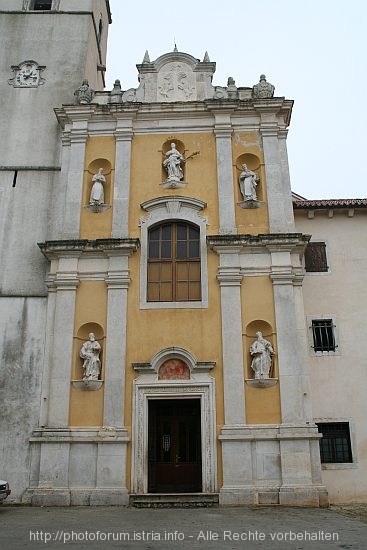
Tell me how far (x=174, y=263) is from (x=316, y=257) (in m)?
5.02

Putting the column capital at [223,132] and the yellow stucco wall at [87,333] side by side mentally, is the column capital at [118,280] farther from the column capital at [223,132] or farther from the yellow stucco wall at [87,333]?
the column capital at [223,132]

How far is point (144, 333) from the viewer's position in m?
16.6

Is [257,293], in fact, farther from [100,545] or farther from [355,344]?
[100,545]

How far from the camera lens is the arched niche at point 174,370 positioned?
1627cm

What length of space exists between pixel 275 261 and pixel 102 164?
23.0 ft

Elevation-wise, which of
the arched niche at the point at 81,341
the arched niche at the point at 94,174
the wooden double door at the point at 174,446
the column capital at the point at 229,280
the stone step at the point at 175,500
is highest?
the arched niche at the point at 94,174

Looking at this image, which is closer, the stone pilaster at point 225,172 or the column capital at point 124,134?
the stone pilaster at point 225,172

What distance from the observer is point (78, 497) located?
14852 mm

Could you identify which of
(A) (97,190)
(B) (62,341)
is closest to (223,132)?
(A) (97,190)

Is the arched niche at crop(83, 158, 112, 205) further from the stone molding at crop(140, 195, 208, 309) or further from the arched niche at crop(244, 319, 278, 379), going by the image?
the arched niche at crop(244, 319, 278, 379)

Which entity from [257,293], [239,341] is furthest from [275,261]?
[239,341]

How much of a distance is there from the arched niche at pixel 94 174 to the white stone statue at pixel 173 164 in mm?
2014

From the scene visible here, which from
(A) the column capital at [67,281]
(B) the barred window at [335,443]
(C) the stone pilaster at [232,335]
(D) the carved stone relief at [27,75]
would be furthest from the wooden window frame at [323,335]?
(D) the carved stone relief at [27,75]

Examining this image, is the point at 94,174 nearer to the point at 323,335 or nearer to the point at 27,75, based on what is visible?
the point at 27,75
